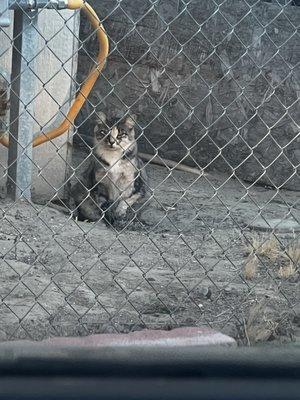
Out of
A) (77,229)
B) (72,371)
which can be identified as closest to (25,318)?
(77,229)

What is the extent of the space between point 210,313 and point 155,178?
3631 millimetres

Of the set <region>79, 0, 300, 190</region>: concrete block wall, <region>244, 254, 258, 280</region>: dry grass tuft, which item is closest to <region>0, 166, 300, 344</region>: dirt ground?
<region>244, 254, 258, 280</region>: dry grass tuft

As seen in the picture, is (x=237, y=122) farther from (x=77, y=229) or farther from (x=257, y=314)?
(x=257, y=314)

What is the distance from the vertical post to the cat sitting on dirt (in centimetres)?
83

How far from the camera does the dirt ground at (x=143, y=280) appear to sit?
4.36 meters

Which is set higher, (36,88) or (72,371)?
(72,371)

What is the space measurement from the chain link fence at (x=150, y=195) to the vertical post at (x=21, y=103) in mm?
12

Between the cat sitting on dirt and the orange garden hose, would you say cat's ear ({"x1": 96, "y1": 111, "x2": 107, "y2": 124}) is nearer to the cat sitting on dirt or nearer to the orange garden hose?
the cat sitting on dirt

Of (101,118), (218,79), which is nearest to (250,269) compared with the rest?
(101,118)

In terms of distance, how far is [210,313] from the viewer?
4.59 meters

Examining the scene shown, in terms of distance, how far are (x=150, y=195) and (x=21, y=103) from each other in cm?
134

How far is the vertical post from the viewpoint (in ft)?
20.4

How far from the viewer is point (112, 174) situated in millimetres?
7605

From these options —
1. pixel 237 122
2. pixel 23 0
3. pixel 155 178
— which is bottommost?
pixel 155 178
